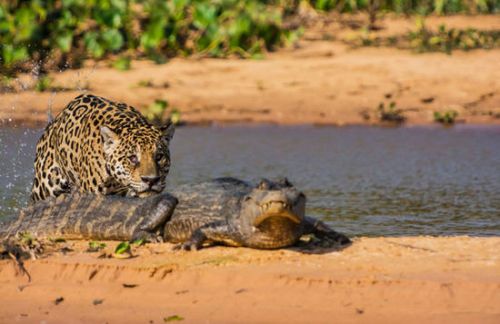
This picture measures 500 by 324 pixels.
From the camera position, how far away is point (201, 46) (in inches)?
782

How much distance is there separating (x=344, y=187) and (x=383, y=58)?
7.14 m

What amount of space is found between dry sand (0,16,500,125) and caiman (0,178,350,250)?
27.5 feet

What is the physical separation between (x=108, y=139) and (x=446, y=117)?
849 centimetres

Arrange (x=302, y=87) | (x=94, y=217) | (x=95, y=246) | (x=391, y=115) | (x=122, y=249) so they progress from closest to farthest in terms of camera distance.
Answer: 1. (x=122, y=249)
2. (x=95, y=246)
3. (x=94, y=217)
4. (x=391, y=115)
5. (x=302, y=87)

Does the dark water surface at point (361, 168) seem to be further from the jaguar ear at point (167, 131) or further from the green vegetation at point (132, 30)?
the green vegetation at point (132, 30)

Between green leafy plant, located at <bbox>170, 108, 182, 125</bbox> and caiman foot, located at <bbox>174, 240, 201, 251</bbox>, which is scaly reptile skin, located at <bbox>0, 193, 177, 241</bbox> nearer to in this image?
caiman foot, located at <bbox>174, 240, 201, 251</bbox>

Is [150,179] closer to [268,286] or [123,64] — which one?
[268,286]

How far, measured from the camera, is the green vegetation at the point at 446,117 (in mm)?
17016

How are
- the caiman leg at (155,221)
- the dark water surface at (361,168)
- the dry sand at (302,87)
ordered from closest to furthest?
the caiman leg at (155,221) → the dark water surface at (361,168) → the dry sand at (302,87)

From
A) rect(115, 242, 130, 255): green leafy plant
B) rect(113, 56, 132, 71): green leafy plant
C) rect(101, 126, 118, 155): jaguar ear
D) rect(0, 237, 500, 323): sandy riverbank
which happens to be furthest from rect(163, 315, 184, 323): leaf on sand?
rect(113, 56, 132, 71): green leafy plant

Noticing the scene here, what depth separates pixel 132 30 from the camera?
797 inches

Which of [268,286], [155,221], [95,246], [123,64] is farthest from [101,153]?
[123,64]

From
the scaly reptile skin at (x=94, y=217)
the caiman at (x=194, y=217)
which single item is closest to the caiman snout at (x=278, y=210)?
the caiman at (x=194, y=217)

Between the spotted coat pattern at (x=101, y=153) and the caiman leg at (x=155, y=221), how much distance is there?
2.00 feet
